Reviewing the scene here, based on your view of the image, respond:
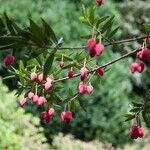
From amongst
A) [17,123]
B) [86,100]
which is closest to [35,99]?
[17,123]

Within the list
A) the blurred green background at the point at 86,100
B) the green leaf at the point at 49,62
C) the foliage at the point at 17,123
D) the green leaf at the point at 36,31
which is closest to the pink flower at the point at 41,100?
the green leaf at the point at 49,62

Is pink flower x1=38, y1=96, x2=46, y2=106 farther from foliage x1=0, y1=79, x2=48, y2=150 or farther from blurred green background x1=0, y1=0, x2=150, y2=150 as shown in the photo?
blurred green background x1=0, y1=0, x2=150, y2=150

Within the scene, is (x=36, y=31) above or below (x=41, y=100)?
above

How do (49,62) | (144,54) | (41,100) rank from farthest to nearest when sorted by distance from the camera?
(41,100)
(144,54)
(49,62)

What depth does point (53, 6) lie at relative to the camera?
10.6m

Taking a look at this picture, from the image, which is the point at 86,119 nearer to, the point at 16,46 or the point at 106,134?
the point at 106,134

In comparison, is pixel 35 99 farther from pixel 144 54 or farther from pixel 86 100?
pixel 86 100

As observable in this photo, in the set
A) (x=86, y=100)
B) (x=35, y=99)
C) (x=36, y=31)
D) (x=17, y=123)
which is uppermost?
(x=36, y=31)

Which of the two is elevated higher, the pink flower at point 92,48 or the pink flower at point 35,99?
the pink flower at point 92,48

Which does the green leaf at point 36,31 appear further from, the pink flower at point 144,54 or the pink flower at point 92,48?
the pink flower at point 144,54

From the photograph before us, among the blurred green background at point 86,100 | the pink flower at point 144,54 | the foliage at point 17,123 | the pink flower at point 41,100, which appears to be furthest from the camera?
A: the blurred green background at point 86,100

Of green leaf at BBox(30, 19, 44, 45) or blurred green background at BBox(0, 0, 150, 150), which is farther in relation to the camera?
blurred green background at BBox(0, 0, 150, 150)

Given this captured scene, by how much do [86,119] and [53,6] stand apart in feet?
9.26

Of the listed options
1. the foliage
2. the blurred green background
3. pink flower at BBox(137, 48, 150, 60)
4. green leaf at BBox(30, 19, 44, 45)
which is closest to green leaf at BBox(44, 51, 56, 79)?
green leaf at BBox(30, 19, 44, 45)
